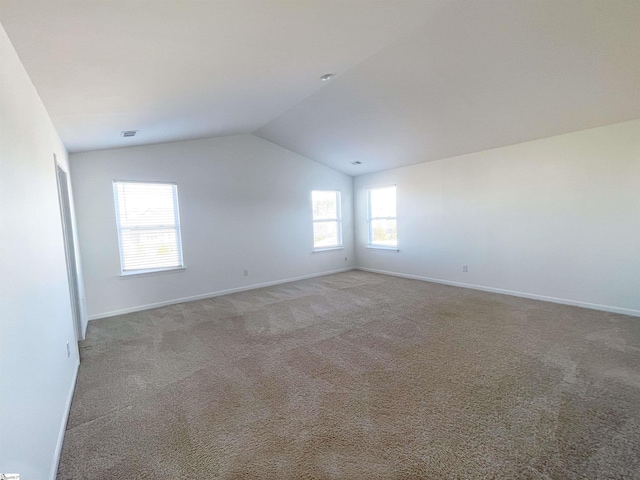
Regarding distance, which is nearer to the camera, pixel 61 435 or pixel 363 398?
pixel 61 435

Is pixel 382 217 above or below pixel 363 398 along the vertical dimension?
above

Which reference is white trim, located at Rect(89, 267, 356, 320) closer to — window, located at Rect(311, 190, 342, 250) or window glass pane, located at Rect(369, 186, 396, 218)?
window, located at Rect(311, 190, 342, 250)

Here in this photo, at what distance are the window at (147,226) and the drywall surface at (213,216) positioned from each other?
0.10m

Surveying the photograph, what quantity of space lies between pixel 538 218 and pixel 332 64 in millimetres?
3737

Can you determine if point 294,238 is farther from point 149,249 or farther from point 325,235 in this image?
point 149,249

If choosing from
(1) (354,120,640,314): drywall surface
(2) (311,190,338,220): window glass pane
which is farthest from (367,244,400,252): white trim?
(2) (311,190,338,220): window glass pane

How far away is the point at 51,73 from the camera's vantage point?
1.97 m

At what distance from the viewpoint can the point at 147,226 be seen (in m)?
4.85

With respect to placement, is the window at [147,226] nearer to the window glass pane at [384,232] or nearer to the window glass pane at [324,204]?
the window glass pane at [324,204]

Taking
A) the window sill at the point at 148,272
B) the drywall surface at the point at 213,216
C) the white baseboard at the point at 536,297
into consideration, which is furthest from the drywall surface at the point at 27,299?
the white baseboard at the point at 536,297

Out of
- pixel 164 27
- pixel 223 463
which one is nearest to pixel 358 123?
pixel 164 27

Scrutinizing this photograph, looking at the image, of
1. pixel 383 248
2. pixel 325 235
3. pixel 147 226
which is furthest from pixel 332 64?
pixel 383 248

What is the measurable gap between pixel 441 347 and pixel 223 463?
7.46 feet

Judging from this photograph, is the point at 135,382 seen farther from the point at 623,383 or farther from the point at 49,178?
the point at 623,383
